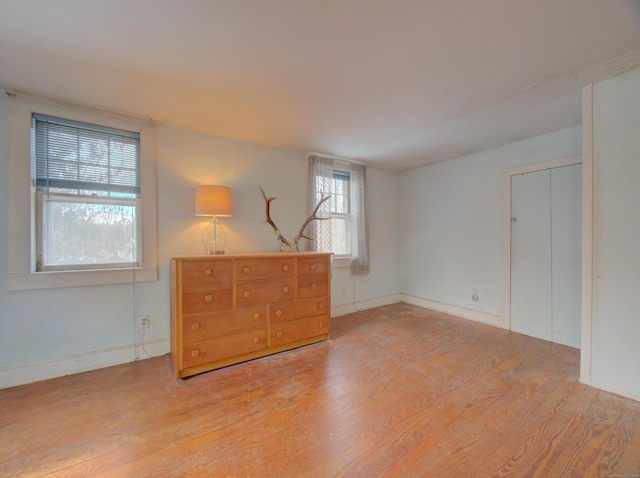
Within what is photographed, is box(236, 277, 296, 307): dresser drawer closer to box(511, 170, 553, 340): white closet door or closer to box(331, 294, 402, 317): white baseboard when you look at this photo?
box(331, 294, 402, 317): white baseboard

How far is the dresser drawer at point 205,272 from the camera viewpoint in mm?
2096

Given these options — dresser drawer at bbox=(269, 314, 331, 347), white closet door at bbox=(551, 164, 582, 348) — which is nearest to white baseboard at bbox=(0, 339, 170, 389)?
dresser drawer at bbox=(269, 314, 331, 347)

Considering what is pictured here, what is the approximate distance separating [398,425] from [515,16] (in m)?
2.37

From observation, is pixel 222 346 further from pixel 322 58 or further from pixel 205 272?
pixel 322 58

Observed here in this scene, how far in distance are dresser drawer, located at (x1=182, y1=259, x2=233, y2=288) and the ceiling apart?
135cm

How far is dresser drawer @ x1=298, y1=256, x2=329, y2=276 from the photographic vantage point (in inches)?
106

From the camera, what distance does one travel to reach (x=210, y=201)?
2451 mm

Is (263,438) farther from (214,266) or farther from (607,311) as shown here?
(607,311)

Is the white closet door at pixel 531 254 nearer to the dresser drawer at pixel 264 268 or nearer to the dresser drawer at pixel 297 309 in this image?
the dresser drawer at pixel 297 309

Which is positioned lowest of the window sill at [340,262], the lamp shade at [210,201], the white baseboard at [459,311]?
the white baseboard at [459,311]

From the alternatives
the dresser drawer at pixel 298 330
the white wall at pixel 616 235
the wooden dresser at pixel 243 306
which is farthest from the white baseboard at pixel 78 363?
the white wall at pixel 616 235

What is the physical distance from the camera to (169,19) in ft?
4.34

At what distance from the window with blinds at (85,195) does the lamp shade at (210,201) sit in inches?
22.8

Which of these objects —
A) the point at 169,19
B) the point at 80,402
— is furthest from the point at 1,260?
the point at 169,19
